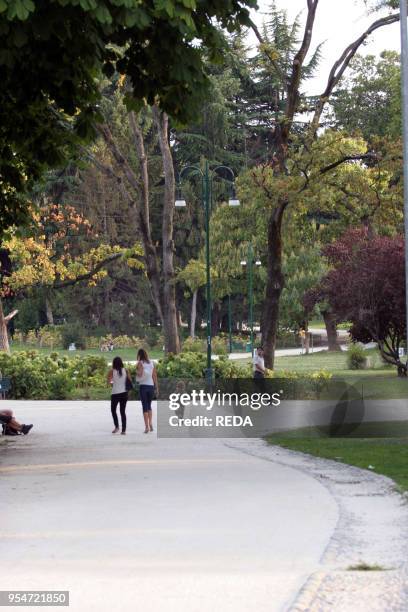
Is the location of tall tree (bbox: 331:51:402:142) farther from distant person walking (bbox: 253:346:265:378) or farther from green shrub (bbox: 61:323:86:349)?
distant person walking (bbox: 253:346:265:378)

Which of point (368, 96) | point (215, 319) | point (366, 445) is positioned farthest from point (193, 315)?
point (366, 445)

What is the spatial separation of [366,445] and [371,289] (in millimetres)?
19474

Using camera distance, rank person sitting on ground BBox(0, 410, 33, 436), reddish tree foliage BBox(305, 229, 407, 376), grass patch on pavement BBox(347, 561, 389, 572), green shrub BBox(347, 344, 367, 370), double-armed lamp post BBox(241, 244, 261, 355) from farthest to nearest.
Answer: double-armed lamp post BBox(241, 244, 261, 355), green shrub BBox(347, 344, 367, 370), reddish tree foliage BBox(305, 229, 407, 376), person sitting on ground BBox(0, 410, 33, 436), grass patch on pavement BBox(347, 561, 389, 572)

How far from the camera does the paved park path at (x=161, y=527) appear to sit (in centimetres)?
816

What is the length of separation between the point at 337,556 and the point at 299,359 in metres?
56.9

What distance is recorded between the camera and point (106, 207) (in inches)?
3489

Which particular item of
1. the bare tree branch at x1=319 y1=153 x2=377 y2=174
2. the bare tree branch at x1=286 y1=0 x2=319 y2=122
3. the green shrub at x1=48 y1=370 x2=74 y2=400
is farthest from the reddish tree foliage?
the green shrub at x1=48 y1=370 x2=74 y2=400

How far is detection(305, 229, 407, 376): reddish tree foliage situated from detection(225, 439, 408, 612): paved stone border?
2325 cm

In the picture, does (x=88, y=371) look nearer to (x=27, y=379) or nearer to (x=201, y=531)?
(x=27, y=379)

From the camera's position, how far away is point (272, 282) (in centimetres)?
A: 3562

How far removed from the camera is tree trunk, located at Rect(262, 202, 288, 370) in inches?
1383

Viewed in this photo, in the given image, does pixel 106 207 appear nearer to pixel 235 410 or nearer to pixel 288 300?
pixel 288 300

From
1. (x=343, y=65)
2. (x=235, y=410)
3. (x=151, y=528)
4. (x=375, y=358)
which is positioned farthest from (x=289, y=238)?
(x=151, y=528)

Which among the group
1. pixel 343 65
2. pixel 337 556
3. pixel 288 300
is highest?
pixel 343 65
